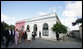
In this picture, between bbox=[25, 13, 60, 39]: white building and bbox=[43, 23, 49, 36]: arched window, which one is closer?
bbox=[25, 13, 60, 39]: white building

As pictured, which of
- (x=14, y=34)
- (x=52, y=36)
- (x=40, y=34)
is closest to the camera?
(x=14, y=34)

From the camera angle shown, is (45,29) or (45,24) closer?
(45,29)

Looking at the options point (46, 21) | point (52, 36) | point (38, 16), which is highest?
point (38, 16)

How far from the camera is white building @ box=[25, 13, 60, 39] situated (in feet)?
48.9

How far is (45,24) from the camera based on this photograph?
16.1 metres

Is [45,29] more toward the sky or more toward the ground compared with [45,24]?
more toward the ground

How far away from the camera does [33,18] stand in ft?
60.9

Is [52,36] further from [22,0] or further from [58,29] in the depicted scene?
[22,0]

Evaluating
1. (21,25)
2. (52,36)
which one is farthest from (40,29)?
(21,25)

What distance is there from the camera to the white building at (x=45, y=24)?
1490 centimetres

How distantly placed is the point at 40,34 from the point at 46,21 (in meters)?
3.05

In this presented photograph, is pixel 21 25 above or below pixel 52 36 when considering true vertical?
above

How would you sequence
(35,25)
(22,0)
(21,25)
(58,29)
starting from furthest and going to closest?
(21,25)
(35,25)
(58,29)
(22,0)

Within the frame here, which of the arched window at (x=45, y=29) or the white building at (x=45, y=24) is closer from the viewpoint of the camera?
the white building at (x=45, y=24)
